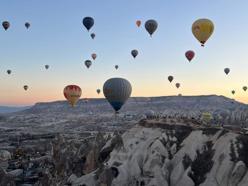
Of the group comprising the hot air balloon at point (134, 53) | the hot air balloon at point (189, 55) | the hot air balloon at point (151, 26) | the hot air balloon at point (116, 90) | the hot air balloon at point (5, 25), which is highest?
the hot air balloon at point (5, 25)

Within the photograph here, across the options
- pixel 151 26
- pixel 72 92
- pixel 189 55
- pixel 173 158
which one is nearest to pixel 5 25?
pixel 72 92

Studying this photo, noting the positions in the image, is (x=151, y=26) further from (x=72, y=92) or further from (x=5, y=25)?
(x=5, y=25)

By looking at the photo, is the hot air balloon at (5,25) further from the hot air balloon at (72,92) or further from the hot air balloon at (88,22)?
the hot air balloon at (72,92)

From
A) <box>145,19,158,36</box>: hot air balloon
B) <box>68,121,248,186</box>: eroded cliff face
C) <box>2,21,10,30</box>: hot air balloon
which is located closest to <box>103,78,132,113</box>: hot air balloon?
<box>68,121,248,186</box>: eroded cliff face

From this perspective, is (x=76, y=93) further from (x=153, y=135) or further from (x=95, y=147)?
(x=153, y=135)

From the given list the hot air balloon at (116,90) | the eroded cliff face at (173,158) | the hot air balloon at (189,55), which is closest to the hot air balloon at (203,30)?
the hot air balloon at (189,55)
